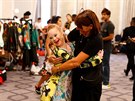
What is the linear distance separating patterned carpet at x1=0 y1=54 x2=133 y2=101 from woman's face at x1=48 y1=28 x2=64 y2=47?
2.16 metres

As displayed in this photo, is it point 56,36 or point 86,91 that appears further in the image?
point 56,36

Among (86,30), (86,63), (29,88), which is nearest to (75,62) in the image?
(86,63)

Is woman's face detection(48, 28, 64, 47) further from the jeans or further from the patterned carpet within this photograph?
the jeans

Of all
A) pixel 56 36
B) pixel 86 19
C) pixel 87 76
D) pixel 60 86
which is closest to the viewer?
pixel 86 19

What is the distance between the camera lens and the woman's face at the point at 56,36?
265cm

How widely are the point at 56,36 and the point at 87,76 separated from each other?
509mm

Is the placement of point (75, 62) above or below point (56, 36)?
below

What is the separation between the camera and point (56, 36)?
2.68 meters

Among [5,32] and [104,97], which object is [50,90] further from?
[5,32]

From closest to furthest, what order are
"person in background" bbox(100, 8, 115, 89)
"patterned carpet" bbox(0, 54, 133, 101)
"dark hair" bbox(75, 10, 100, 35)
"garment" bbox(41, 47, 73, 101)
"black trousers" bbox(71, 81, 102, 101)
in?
"dark hair" bbox(75, 10, 100, 35) < "black trousers" bbox(71, 81, 102, 101) < "garment" bbox(41, 47, 73, 101) < "patterned carpet" bbox(0, 54, 133, 101) < "person in background" bbox(100, 8, 115, 89)

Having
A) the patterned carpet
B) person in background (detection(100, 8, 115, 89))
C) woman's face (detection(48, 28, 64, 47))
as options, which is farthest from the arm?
person in background (detection(100, 8, 115, 89))

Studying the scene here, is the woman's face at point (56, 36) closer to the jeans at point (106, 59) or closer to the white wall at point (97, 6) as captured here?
the jeans at point (106, 59)

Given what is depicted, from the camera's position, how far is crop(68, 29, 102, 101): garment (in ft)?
7.82

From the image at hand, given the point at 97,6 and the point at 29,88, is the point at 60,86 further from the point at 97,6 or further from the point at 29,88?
A: the point at 97,6
